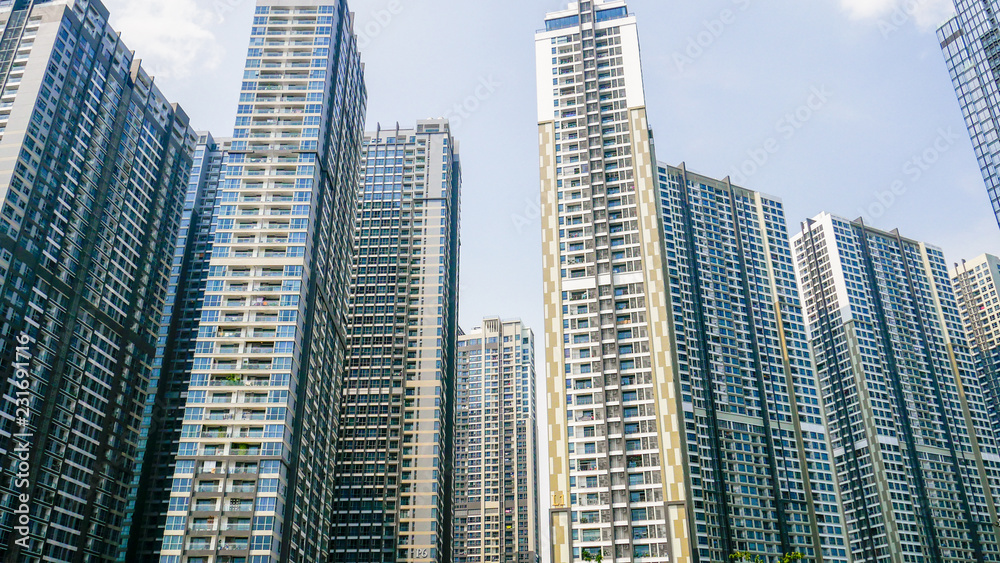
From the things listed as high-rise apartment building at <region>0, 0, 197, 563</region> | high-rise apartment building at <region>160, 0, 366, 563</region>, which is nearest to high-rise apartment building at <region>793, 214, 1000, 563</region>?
high-rise apartment building at <region>160, 0, 366, 563</region>

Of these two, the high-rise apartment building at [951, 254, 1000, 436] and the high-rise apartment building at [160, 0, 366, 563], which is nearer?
the high-rise apartment building at [160, 0, 366, 563]

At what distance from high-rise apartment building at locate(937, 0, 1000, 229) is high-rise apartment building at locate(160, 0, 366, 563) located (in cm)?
9594

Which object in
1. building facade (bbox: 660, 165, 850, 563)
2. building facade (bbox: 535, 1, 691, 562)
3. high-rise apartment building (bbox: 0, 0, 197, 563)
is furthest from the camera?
building facade (bbox: 660, 165, 850, 563)

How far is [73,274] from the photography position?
108m

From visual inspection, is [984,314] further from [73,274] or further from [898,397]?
[73,274]

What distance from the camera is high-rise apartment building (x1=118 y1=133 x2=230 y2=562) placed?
124 meters

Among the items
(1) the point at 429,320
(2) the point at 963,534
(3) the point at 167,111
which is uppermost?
(3) the point at 167,111

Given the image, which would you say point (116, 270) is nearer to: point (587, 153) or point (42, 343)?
point (42, 343)

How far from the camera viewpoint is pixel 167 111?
457ft

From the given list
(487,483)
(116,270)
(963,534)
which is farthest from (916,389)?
(116,270)

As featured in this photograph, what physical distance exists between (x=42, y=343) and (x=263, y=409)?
28.8m

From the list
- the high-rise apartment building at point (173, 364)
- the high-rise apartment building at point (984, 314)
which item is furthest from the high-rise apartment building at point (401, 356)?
the high-rise apartment building at point (984, 314)

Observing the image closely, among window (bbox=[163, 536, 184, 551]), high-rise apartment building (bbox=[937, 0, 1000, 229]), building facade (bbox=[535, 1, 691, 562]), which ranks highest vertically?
high-rise apartment building (bbox=[937, 0, 1000, 229])

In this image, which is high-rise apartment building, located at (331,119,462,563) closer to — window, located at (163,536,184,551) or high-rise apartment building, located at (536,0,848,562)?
high-rise apartment building, located at (536,0,848,562)
